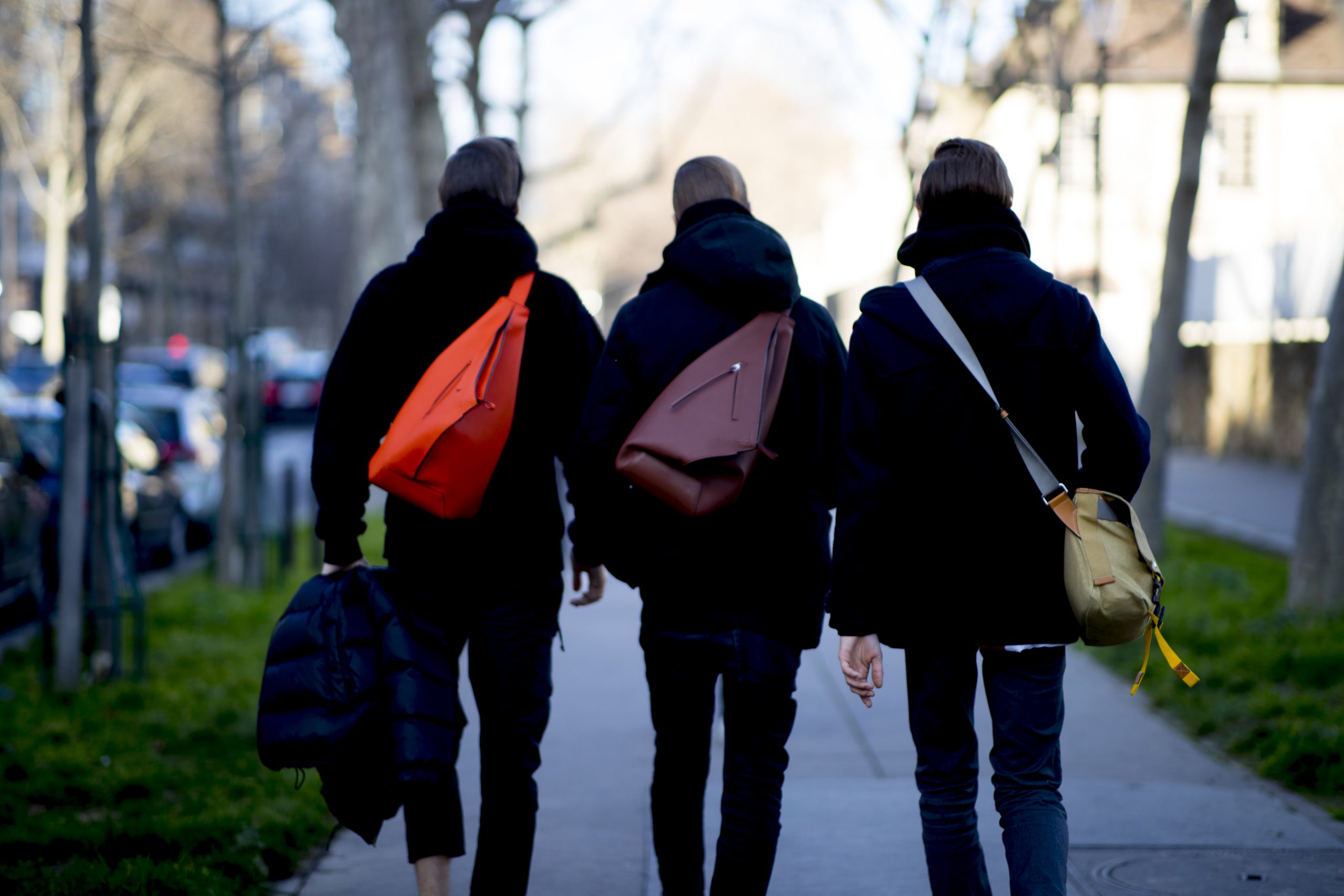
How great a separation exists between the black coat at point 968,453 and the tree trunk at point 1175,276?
7.63m

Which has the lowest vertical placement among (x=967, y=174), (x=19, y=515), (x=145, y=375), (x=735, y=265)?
(x=19, y=515)

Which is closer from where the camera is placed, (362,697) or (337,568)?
(362,697)

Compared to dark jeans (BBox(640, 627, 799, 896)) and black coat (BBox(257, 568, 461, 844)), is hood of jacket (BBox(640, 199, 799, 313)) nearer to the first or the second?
dark jeans (BBox(640, 627, 799, 896))

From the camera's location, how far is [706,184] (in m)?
3.63

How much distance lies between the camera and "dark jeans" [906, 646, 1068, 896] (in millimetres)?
3111

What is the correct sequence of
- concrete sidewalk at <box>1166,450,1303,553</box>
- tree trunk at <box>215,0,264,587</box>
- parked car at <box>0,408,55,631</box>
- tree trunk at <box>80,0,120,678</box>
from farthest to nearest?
1. concrete sidewalk at <box>1166,450,1303,553</box>
2. tree trunk at <box>215,0,264,587</box>
3. parked car at <box>0,408,55,631</box>
4. tree trunk at <box>80,0,120,678</box>

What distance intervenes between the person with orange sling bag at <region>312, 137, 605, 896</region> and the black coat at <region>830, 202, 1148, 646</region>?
881 mm

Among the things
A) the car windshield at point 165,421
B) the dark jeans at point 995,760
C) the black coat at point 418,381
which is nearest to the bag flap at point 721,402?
the black coat at point 418,381

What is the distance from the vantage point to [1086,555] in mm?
3055

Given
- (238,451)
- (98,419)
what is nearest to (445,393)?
(98,419)

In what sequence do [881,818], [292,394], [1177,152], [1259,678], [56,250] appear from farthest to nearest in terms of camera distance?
1. [1177,152]
2. [292,394]
3. [56,250]
4. [1259,678]
5. [881,818]

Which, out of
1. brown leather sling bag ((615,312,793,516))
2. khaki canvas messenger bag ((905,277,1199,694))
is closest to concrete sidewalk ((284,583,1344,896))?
khaki canvas messenger bag ((905,277,1199,694))

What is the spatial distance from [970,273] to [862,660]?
0.87m

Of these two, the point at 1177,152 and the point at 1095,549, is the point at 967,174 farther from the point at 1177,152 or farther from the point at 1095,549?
the point at 1177,152
